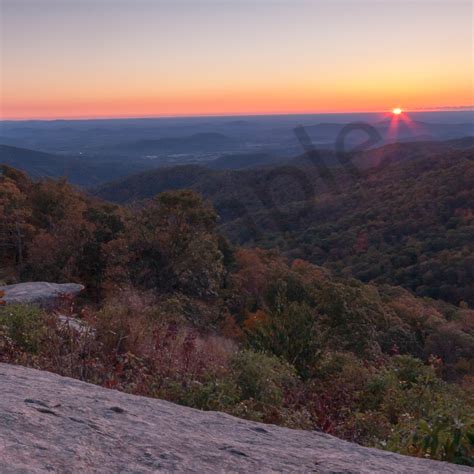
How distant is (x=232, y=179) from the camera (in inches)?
2933

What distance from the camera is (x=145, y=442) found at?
295 cm

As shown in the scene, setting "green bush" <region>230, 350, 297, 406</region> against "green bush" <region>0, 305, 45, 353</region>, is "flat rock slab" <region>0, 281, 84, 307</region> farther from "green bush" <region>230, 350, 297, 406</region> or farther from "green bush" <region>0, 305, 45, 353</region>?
"green bush" <region>230, 350, 297, 406</region>

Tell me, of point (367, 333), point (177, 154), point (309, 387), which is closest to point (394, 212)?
point (367, 333)

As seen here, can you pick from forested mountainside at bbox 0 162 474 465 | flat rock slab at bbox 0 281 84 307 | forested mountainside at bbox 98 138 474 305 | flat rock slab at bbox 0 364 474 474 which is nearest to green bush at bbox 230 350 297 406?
forested mountainside at bbox 0 162 474 465

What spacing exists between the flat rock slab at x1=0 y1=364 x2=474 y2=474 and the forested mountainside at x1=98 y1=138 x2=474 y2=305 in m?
24.5

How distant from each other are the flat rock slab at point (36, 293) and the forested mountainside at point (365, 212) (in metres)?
19.1

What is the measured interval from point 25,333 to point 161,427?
2.71 m

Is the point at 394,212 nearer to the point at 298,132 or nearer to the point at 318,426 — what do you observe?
the point at 318,426

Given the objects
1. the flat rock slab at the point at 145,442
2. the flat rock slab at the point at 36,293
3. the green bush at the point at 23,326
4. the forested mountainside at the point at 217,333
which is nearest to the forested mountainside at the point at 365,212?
the forested mountainside at the point at 217,333

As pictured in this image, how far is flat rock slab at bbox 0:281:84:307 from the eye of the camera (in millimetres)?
7668

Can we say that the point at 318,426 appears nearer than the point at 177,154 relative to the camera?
Yes

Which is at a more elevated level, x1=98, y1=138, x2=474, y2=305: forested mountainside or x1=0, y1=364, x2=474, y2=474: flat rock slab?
x1=0, y1=364, x2=474, y2=474: flat rock slab

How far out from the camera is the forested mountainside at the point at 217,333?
15.1 ft

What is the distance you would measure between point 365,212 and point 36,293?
41.4 meters
